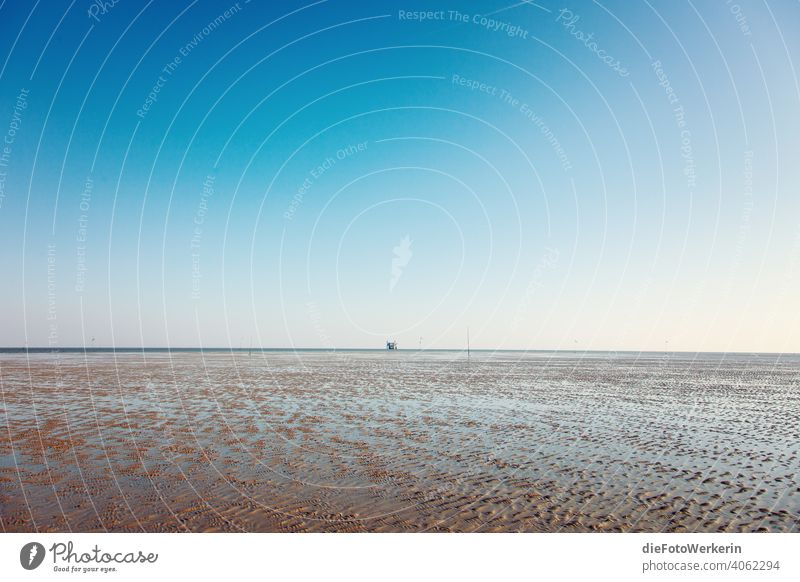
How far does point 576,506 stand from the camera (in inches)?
458

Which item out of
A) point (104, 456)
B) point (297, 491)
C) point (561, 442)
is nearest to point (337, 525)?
point (297, 491)

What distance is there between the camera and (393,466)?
15336 mm

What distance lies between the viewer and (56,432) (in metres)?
20.2

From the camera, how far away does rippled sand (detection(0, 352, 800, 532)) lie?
10.8m

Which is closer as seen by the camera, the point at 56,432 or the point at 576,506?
the point at 576,506

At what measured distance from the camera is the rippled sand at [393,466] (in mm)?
10750

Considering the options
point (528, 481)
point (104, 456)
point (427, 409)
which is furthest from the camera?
point (427, 409)

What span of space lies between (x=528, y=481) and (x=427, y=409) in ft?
48.8
